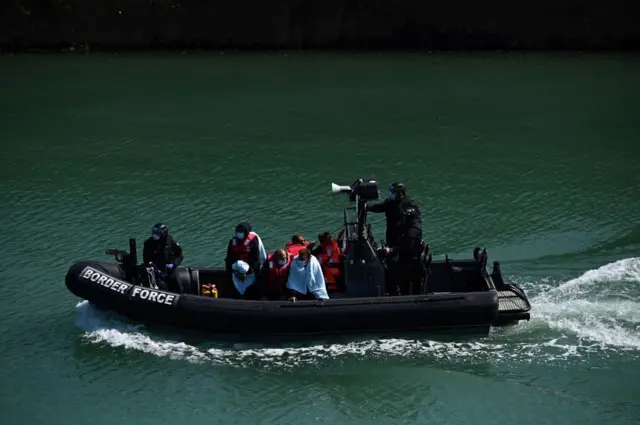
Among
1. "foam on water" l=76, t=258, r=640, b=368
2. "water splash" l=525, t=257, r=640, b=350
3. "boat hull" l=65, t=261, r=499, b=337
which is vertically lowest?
"foam on water" l=76, t=258, r=640, b=368

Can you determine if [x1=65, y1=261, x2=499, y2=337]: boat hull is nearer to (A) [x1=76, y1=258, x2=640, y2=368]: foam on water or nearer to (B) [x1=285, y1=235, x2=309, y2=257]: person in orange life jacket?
(A) [x1=76, y1=258, x2=640, y2=368]: foam on water

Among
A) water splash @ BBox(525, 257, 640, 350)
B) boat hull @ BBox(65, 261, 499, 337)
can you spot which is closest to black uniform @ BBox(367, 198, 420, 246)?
boat hull @ BBox(65, 261, 499, 337)

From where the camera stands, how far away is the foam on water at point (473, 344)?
12.0 metres

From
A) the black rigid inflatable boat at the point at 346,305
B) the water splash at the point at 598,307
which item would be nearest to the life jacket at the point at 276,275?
the black rigid inflatable boat at the point at 346,305

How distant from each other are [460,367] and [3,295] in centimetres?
627

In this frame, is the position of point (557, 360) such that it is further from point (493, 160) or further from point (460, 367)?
point (493, 160)

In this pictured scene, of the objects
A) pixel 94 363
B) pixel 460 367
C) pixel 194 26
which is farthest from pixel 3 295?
pixel 194 26

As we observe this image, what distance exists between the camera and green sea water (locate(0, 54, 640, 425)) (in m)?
11.4

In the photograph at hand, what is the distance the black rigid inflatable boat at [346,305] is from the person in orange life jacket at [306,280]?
0.15 meters

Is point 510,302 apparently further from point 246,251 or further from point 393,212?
point 246,251

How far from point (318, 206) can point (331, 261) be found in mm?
5073

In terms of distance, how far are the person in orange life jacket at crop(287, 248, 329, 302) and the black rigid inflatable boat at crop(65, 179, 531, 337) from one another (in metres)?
0.15

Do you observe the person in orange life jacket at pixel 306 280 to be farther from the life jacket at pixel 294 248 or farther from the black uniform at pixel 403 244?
the black uniform at pixel 403 244

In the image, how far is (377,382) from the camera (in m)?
11.6
